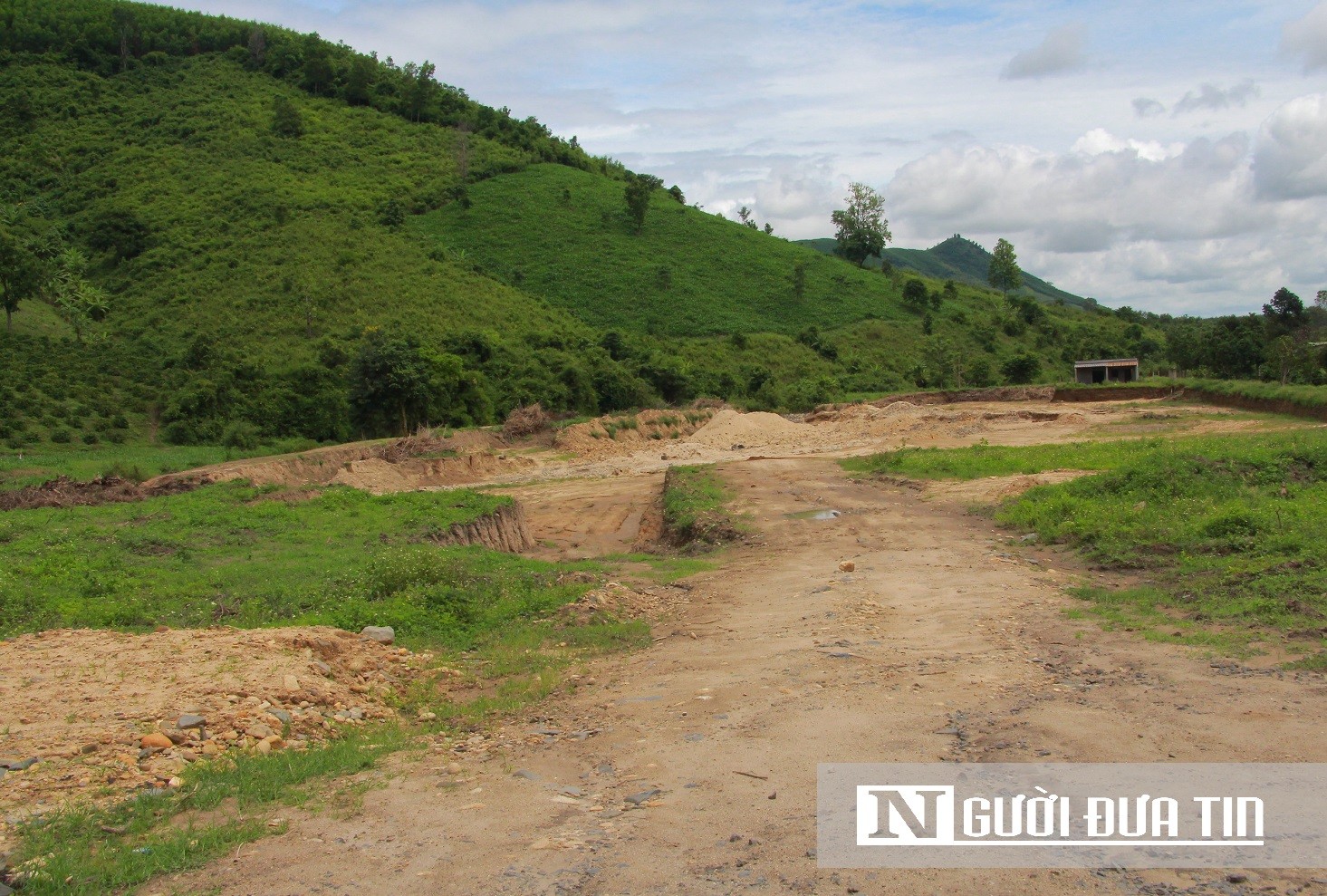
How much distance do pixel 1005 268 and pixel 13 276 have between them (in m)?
76.4

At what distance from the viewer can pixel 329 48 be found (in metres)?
91.2

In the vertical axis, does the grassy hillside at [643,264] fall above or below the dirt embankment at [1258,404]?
above

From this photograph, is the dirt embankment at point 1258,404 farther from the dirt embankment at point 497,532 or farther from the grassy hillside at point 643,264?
the grassy hillside at point 643,264

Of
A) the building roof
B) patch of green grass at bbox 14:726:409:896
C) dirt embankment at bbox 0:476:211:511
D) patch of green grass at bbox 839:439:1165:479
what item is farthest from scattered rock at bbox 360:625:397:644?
the building roof

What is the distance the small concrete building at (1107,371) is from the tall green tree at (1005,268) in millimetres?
33960

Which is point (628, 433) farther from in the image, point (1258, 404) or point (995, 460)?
point (1258, 404)

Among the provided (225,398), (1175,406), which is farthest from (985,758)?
(225,398)

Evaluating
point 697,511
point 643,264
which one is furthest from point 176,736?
point 643,264

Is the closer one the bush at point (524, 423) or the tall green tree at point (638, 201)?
the bush at point (524, 423)

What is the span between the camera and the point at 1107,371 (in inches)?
2088

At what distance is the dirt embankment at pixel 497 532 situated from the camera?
16.8 m

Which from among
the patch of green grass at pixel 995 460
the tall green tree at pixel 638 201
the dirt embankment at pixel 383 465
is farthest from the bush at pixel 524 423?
the tall green tree at pixel 638 201

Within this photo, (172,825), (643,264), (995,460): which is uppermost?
(643,264)

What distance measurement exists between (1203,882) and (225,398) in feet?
138
